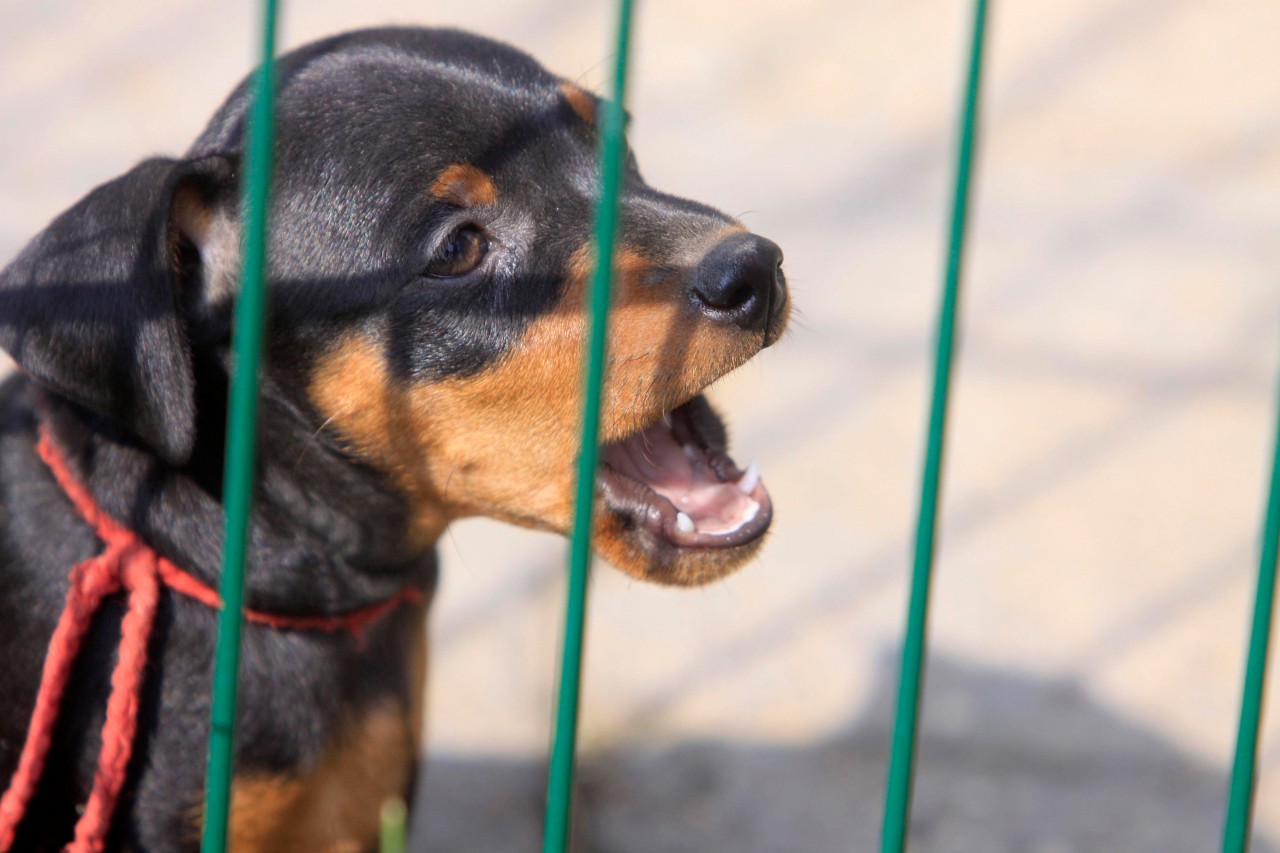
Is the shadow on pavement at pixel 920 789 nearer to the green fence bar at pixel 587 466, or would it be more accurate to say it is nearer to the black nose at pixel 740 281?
the black nose at pixel 740 281

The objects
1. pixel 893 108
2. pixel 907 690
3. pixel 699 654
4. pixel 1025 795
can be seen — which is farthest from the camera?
pixel 893 108

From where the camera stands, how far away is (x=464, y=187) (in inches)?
98.4

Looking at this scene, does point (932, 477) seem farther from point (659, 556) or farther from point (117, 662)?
point (117, 662)

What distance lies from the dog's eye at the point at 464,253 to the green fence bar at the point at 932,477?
1024mm

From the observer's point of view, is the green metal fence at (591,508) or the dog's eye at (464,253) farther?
the dog's eye at (464,253)

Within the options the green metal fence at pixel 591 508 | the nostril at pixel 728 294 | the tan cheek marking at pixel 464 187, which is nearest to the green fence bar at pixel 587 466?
the green metal fence at pixel 591 508

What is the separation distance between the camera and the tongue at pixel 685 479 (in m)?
2.62

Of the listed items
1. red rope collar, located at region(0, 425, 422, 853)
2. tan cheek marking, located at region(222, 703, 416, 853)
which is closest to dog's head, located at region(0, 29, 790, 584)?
red rope collar, located at region(0, 425, 422, 853)

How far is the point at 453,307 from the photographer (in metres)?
2.52

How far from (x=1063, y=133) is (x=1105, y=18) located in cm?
41

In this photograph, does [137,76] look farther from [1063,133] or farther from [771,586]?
[1063,133]

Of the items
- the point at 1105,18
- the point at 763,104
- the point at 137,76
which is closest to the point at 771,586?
the point at 763,104

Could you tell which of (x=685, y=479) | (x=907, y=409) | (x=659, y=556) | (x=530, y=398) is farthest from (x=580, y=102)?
(x=907, y=409)

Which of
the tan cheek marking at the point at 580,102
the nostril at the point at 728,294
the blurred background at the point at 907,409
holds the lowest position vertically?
the blurred background at the point at 907,409
